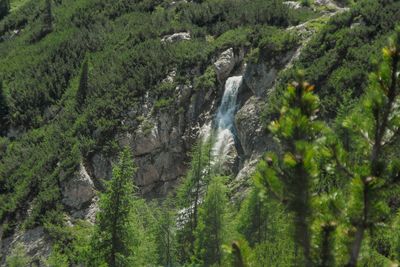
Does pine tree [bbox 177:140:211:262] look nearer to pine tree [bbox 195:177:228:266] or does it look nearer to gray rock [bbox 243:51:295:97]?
pine tree [bbox 195:177:228:266]

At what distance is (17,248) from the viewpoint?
152 ft

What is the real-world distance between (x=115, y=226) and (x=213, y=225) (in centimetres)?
670

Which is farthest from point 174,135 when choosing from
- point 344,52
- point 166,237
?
point 166,237

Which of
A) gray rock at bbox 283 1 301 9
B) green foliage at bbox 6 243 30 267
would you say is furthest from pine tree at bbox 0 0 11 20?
green foliage at bbox 6 243 30 267

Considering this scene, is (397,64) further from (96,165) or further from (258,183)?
(96,165)

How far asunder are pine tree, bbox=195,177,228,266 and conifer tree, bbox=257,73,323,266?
2393 cm

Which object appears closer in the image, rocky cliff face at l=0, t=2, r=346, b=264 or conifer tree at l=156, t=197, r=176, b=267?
conifer tree at l=156, t=197, r=176, b=267

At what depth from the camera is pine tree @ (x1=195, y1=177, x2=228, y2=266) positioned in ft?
105

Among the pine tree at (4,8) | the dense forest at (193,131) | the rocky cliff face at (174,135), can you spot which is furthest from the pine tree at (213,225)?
the pine tree at (4,8)

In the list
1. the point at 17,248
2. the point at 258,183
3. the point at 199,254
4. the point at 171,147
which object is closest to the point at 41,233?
the point at 17,248

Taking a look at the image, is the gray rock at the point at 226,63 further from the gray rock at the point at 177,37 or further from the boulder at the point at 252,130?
the gray rock at the point at 177,37

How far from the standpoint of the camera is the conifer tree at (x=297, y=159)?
764 centimetres

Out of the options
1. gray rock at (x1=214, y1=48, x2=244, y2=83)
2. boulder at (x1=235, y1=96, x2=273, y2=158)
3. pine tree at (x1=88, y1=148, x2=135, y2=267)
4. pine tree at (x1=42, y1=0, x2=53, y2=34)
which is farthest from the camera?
pine tree at (x1=42, y1=0, x2=53, y2=34)

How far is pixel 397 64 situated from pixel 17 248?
142 ft
